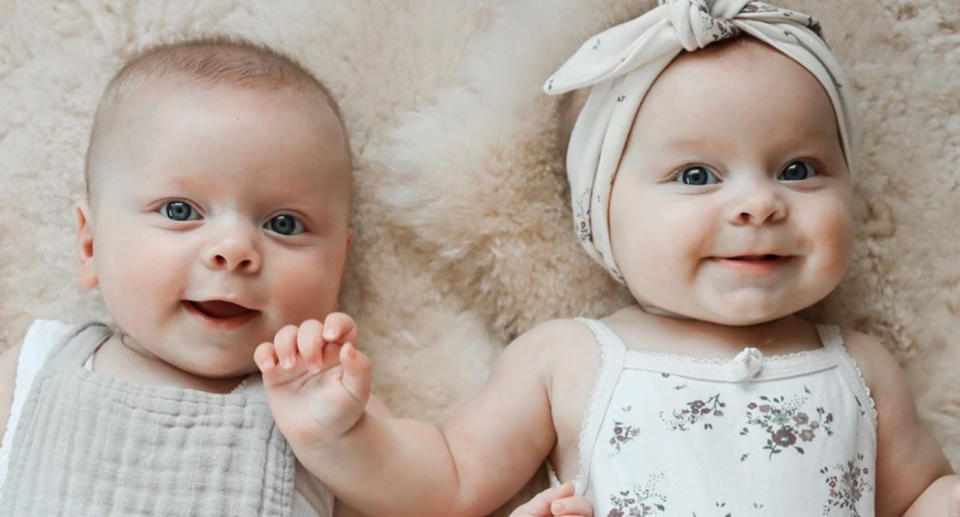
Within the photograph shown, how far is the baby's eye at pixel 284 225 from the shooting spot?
1487mm

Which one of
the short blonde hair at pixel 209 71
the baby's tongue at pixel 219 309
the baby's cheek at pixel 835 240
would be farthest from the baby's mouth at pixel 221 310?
the baby's cheek at pixel 835 240

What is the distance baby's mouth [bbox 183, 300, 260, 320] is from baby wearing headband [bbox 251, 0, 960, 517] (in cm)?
12

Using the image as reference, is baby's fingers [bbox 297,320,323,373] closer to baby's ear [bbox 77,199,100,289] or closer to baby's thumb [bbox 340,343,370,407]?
baby's thumb [bbox 340,343,370,407]

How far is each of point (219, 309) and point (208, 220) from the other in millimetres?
109

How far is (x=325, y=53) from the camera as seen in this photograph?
5.64ft

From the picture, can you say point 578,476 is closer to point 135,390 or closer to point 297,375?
point 297,375

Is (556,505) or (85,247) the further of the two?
(85,247)

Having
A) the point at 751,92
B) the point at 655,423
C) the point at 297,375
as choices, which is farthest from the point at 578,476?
the point at 751,92

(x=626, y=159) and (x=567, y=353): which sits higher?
(x=626, y=159)

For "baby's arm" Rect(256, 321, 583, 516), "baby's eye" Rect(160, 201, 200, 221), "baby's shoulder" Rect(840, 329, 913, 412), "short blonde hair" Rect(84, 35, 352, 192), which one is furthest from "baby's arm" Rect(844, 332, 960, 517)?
"baby's eye" Rect(160, 201, 200, 221)

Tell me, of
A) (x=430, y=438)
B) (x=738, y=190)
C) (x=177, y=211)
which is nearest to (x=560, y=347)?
(x=430, y=438)

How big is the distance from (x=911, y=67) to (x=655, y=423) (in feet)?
2.19

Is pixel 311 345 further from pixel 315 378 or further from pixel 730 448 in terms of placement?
pixel 730 448

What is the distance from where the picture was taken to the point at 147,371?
1.49 m
